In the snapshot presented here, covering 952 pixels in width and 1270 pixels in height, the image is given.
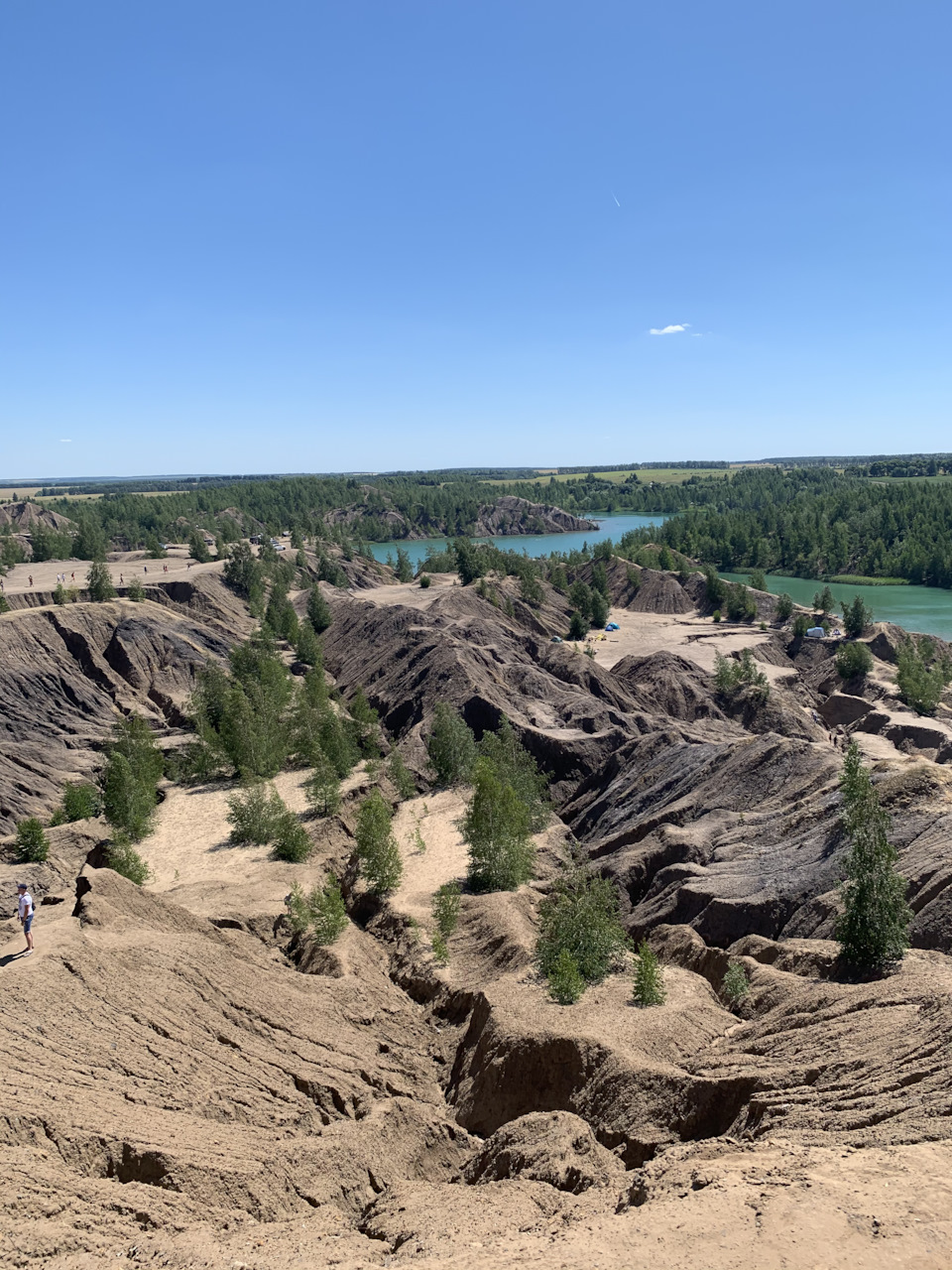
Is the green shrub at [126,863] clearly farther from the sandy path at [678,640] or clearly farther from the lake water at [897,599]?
the lake water at [897,599]

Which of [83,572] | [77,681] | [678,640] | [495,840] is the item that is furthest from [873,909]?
[83,572]

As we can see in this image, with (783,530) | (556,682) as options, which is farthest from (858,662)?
(783,530)

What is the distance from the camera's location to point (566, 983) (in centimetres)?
2422

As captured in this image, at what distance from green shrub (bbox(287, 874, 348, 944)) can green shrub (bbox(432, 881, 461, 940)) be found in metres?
3.68

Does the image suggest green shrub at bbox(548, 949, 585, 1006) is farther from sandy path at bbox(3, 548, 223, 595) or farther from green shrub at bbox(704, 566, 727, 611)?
green shrub at bbox(704, 566, 727, 611)

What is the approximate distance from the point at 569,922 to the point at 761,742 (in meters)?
18.7

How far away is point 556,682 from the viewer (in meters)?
65.7

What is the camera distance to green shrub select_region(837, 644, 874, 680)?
74.6 m

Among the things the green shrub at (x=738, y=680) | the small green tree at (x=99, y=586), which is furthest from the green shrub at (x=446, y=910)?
the small green tree at (x=99, y=586)

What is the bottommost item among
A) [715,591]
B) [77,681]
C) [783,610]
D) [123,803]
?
[123,803]

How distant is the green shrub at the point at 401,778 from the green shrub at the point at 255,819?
7624 mm

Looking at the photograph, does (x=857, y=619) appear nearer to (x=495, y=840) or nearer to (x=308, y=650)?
(x=308, y=650)

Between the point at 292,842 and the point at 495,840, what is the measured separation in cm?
1012

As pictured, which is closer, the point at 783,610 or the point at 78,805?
the point at 78,805
